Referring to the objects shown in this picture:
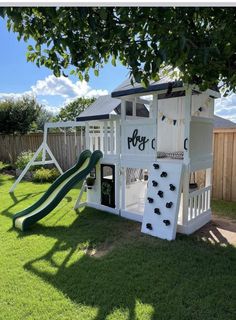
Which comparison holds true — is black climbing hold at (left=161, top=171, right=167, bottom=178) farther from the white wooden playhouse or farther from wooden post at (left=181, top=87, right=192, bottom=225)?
wooden post at (left=181, top=87, right=192, bottom=225)

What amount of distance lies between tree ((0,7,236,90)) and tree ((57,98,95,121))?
99.7ft

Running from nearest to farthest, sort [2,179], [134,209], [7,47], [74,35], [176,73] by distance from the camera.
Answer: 1. [74,35]
2. [176,73]
3. [7,47]
4. [134,209]
5. [2,179]

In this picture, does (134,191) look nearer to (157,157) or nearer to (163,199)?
(157,157)

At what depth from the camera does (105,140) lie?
547cm

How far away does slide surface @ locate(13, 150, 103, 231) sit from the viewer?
451 centimetres

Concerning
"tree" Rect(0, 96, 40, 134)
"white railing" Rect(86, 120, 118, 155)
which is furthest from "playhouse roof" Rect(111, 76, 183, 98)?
"tree" Rect(0, 96, 40, 134)

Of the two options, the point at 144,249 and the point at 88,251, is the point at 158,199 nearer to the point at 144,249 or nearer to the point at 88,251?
the point at 144,249

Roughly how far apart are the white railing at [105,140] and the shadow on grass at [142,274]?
6.14 ft

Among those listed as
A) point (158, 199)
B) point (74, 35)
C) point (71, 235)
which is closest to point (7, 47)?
point (74, 35)

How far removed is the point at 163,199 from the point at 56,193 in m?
2.24

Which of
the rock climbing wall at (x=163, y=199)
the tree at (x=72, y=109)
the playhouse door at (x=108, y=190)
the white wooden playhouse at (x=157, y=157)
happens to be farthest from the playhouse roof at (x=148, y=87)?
the tree at (x=72, y=109)

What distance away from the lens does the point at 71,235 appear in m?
4.22

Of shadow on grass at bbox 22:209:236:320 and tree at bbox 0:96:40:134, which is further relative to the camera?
tree at bbox 0:96:40:134

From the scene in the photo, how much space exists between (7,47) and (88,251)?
3527 mm
